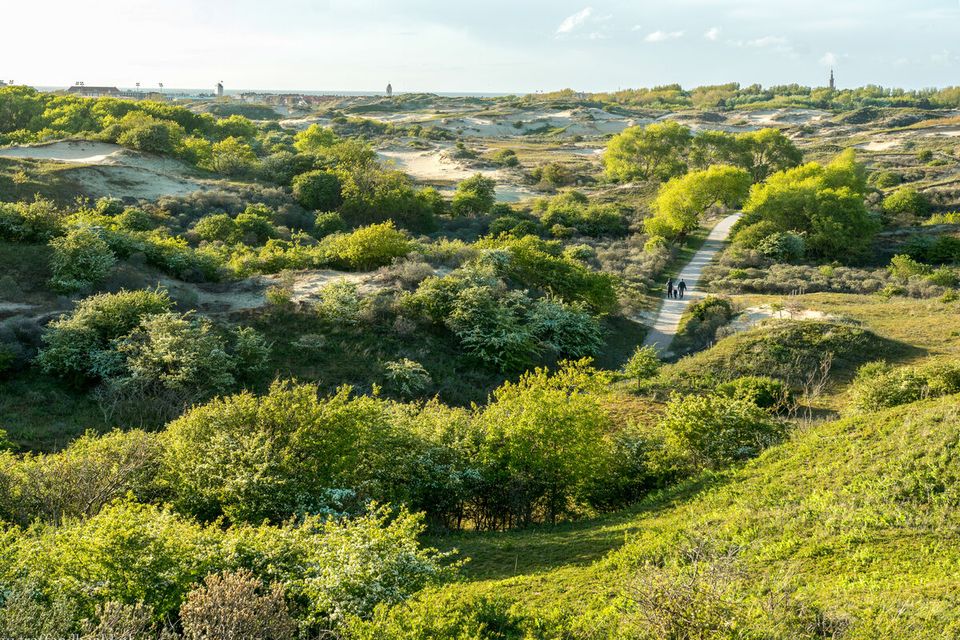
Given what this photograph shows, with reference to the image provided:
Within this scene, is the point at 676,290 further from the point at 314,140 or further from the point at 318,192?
the point at 314,140

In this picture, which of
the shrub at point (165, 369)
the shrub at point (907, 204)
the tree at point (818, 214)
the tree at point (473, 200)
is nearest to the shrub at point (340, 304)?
the shrub at point (165, 369)

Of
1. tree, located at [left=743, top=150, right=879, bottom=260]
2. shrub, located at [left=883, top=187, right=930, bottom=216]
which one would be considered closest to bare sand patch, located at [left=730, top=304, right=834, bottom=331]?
tree, located at [left=743, top=150, right=879, bottom=260]

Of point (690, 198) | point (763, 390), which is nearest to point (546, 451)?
point (763, 390)

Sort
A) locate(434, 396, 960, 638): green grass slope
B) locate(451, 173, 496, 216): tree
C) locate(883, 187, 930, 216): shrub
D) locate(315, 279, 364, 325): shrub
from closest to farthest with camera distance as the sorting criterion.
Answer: locate(434, 396, 960, 638): green grass slope → locate(315, 279, 364, 325): shrub → locate(451, 173, 496, 216): tree → locate(883, 187, 930, 216): shrub

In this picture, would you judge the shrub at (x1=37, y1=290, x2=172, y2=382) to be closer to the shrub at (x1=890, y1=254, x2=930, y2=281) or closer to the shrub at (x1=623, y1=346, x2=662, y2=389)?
the shrub at (x1=623, y1=346, x2=662, y2=389)

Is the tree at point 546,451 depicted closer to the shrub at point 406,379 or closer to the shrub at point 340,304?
the shrub at point 406,379

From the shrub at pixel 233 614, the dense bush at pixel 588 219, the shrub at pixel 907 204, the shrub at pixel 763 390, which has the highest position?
the shrub at pixel 907 204
